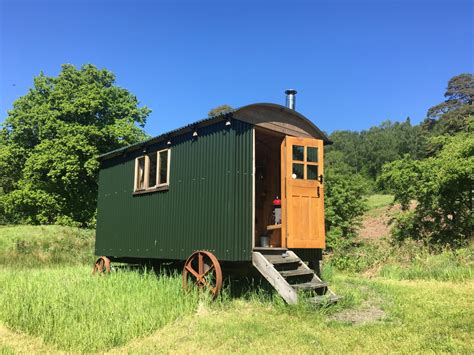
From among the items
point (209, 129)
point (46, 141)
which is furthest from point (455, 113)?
point (209, 129)

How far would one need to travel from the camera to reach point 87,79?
26078 mm

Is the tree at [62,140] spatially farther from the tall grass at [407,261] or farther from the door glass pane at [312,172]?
the door glass pane at [312,172]

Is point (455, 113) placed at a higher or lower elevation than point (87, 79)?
higher

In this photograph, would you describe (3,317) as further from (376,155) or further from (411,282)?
(376,155)

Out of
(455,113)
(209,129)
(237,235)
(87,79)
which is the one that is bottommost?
(237,235)

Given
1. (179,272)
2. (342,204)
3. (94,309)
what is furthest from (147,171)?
(342,204)

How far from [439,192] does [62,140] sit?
1889cm

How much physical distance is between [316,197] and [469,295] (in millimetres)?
3186

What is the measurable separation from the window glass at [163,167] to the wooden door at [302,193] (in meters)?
2.96

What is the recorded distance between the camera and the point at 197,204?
877 centimetres

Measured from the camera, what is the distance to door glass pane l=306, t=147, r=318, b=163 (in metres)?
8.79

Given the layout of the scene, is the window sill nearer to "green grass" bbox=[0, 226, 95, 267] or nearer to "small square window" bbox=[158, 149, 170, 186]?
"small square window" bbox=[158, 149, 170, 186]

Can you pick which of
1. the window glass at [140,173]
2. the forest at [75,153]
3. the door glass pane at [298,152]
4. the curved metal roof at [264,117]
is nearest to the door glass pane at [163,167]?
the curved metal roof at [264,117]

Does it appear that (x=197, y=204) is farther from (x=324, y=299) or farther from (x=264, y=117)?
(x=324, y=299)
